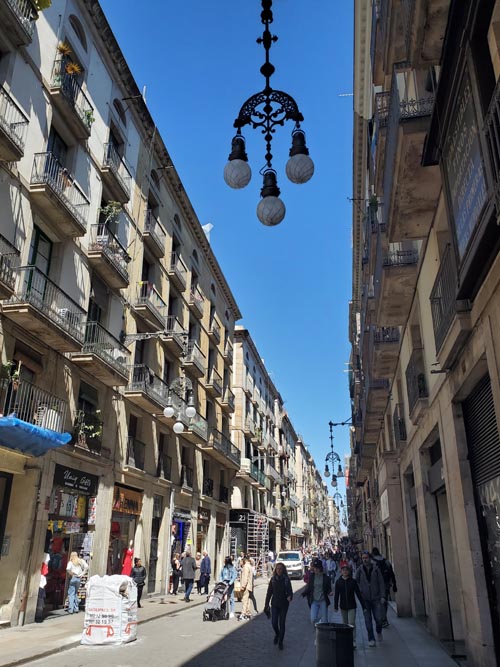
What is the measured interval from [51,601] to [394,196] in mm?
13434

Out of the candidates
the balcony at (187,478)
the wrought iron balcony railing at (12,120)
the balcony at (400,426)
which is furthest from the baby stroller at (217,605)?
the wrought iron balcony railing at (12,120)

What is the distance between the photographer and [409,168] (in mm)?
8336

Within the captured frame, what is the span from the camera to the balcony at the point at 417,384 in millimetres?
11078

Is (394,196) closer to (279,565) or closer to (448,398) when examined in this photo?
(448,398)

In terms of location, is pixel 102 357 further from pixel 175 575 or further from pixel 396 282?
pixel 175 575

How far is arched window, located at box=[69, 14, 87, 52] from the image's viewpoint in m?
16.8

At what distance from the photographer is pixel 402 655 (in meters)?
9.36

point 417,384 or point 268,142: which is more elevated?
point 268,142

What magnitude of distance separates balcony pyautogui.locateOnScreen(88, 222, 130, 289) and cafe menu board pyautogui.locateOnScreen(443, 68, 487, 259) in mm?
12417

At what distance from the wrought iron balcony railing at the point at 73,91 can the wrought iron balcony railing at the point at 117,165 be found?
1440mm

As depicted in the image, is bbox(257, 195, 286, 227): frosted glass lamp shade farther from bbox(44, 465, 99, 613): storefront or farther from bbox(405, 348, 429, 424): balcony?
bbox(44, 465, 99, 613): storefront

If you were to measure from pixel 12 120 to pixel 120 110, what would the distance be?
308 inches

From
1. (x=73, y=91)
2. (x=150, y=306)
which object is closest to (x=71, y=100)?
(x=73, y=91)

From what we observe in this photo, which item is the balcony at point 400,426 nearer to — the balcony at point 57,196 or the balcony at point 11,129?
the balcony at point 57,196
